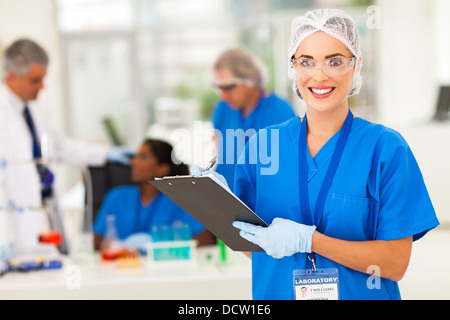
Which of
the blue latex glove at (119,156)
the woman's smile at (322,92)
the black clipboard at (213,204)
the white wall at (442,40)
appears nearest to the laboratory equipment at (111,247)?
the blue latex glove at (119,156)

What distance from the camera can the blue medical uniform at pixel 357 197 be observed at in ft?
3.53

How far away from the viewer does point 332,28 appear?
1.08 meters

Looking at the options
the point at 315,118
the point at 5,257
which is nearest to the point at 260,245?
the point at 315,118

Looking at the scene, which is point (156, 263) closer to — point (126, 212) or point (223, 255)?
point (223, 255)

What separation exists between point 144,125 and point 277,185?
5.37 meters

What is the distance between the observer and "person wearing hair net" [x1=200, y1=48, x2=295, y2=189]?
132cm

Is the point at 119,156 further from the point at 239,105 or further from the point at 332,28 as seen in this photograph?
the point at 332,28

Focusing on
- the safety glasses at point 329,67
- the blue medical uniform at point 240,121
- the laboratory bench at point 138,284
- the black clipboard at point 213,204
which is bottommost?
the laboratory bench at point 138,284

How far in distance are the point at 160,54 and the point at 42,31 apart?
1.46 meters

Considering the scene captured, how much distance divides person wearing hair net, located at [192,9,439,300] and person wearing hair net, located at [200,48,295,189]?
169mm

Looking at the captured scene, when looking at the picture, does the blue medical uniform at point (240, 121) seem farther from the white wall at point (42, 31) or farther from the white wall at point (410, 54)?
the white wall at point (410, 54)

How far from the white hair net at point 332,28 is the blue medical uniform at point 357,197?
5.9 inches

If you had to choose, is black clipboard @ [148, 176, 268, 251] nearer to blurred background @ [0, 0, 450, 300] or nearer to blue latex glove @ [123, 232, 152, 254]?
blue latex glove @ [123, 232, 152, 254]

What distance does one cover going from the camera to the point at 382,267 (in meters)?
1.09
